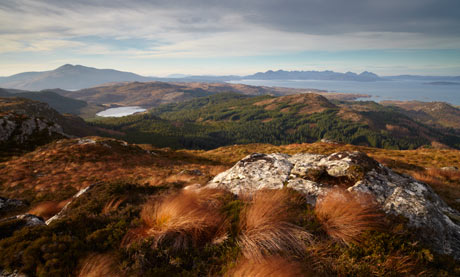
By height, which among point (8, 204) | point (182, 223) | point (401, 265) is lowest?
point (8, 204)

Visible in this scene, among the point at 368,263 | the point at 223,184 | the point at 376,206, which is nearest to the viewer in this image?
the point at 368,263

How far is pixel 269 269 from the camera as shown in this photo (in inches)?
148

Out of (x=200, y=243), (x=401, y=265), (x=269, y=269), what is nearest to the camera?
(x=269, y=269)

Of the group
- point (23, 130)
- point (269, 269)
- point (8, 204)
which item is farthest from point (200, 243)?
point (23, 130)

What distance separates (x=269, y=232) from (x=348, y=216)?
2.11 m

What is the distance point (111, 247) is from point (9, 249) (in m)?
1.88

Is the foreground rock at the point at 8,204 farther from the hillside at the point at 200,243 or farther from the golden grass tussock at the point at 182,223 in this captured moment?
the golden grass tussock at the point at 182,223

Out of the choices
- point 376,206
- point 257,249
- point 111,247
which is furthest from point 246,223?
point 376,206

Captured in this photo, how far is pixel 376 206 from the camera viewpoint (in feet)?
18.7

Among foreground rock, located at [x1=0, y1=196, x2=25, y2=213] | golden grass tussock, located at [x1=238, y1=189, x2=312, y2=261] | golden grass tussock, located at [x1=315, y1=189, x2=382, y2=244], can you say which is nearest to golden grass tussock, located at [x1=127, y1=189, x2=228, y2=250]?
golden grass tussock, located at [x1=238, y1=189, x2=312, y2=261]

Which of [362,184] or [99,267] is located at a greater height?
[362,184]

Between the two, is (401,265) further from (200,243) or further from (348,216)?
(200,243)

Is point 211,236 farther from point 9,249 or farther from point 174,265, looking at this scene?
point 9,249

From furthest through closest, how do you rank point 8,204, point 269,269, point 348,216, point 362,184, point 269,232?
point 8,204, point 362,184, point 348,216, point 269,232, point 269,269
